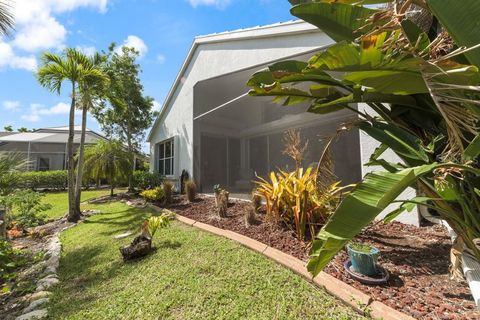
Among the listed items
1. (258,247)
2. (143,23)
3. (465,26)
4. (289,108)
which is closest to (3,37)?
(143,23)

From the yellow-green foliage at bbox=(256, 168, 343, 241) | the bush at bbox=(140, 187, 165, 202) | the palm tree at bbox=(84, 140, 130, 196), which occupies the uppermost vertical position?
the palm tree at bbox=(84, 140, 130, 196)

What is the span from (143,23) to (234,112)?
545 centimetres

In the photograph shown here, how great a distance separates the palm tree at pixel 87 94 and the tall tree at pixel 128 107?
935 cm

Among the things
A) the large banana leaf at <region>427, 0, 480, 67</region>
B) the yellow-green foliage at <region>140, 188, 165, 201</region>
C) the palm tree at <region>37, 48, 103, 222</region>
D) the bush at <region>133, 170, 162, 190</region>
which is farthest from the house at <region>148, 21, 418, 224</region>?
the large banana leaf at <region>427, 0, 480, 67</region>

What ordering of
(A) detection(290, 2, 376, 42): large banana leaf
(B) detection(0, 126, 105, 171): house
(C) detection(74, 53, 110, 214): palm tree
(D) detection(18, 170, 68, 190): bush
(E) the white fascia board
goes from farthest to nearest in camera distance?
(B) detection(0, 126, 105, 171): house
(D) detection(18, 170, 68, 190): bush
(C) detection(74, 53, 110, 214): palm tree
(E) the white fascia board
(A) detection(290, 2, 376, 42): large banana leaf

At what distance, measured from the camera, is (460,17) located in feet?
3.94

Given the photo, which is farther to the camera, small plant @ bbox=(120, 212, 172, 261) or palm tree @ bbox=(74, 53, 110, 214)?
palm tree @ bbox=(74, 53, 110, 214)

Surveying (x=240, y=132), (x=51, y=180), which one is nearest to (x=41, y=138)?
(x=51, y=180)

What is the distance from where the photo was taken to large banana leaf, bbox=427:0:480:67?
1.17 metres

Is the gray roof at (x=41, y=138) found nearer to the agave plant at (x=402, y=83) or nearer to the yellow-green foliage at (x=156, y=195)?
the yellow-green foliage at (x=156, y=195)

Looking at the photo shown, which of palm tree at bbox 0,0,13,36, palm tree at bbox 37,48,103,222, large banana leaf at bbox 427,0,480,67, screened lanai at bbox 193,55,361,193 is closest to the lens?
large banana leaf at bbox 427,0,480,67

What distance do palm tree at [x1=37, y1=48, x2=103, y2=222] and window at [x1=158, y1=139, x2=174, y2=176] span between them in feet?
19.0

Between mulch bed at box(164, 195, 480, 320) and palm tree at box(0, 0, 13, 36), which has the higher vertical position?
palm tree at box(0, 0, 13, 36)

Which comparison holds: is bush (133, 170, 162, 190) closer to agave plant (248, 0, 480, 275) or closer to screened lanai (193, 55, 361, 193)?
screened lanai (193, 55, 361, 193)
